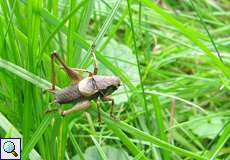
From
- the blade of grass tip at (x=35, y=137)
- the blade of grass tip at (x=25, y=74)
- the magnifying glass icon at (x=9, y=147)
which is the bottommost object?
the magnifying glass icon at (x=9, y=147)

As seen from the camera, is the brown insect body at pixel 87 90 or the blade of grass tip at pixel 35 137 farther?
the brown insect body at pixel 87 90

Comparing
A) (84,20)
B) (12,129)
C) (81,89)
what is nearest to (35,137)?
(12,129)

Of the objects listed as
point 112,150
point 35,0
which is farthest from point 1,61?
point 112,150

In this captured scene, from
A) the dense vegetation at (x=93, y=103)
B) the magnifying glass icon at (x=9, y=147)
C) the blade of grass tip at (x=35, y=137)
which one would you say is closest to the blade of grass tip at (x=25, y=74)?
the dense vegetation at (x=93, y=103)

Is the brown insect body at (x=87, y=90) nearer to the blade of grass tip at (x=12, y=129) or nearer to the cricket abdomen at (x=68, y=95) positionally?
the cricket abdomen at (x=68, y=95)

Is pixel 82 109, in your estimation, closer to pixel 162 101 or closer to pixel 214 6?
pixel 162 101

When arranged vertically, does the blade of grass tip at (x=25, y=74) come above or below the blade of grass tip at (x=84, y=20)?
below

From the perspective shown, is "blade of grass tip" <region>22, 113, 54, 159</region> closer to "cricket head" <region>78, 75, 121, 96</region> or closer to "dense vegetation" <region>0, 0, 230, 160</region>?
"dense vegetation" <region>0, 0, 230, 160</region>
